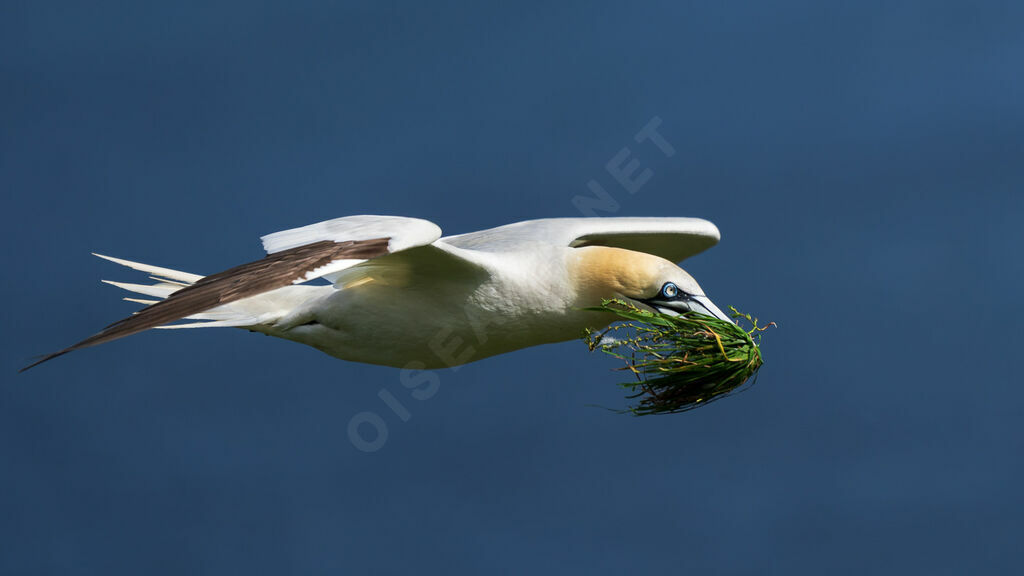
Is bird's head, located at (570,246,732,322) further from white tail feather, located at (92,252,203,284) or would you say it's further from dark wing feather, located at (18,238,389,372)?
white tail feather, located at (92,252,203,284)

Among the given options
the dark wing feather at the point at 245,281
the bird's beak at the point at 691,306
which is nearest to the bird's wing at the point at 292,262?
the dark wing feather at the point at 245,281

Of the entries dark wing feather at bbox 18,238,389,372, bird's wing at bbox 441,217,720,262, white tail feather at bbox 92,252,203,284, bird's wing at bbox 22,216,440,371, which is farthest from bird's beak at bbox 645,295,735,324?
white tail feather at bbox 92,252,203,284

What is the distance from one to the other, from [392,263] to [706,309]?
7.51ft

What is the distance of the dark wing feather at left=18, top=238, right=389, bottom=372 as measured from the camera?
833 centimetres

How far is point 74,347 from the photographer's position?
7.66 metres

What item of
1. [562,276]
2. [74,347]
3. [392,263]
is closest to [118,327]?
[74,347]

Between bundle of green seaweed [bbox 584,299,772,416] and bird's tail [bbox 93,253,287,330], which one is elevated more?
bird's tail [bbox 93,253,287,330]

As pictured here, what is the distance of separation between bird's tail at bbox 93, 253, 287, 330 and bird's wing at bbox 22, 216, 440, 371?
3.93 ft

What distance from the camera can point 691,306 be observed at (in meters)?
9.86

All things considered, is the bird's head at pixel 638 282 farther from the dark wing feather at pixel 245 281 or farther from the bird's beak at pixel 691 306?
the dark wing feather at pixel 245 281

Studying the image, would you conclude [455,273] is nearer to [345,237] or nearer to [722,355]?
[345,237]

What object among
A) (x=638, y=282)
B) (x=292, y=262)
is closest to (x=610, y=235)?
(x=638, y=282)

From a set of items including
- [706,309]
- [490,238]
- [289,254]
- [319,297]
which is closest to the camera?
[289,254]

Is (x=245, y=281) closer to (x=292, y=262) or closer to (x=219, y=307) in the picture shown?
(x=292, y=262)
